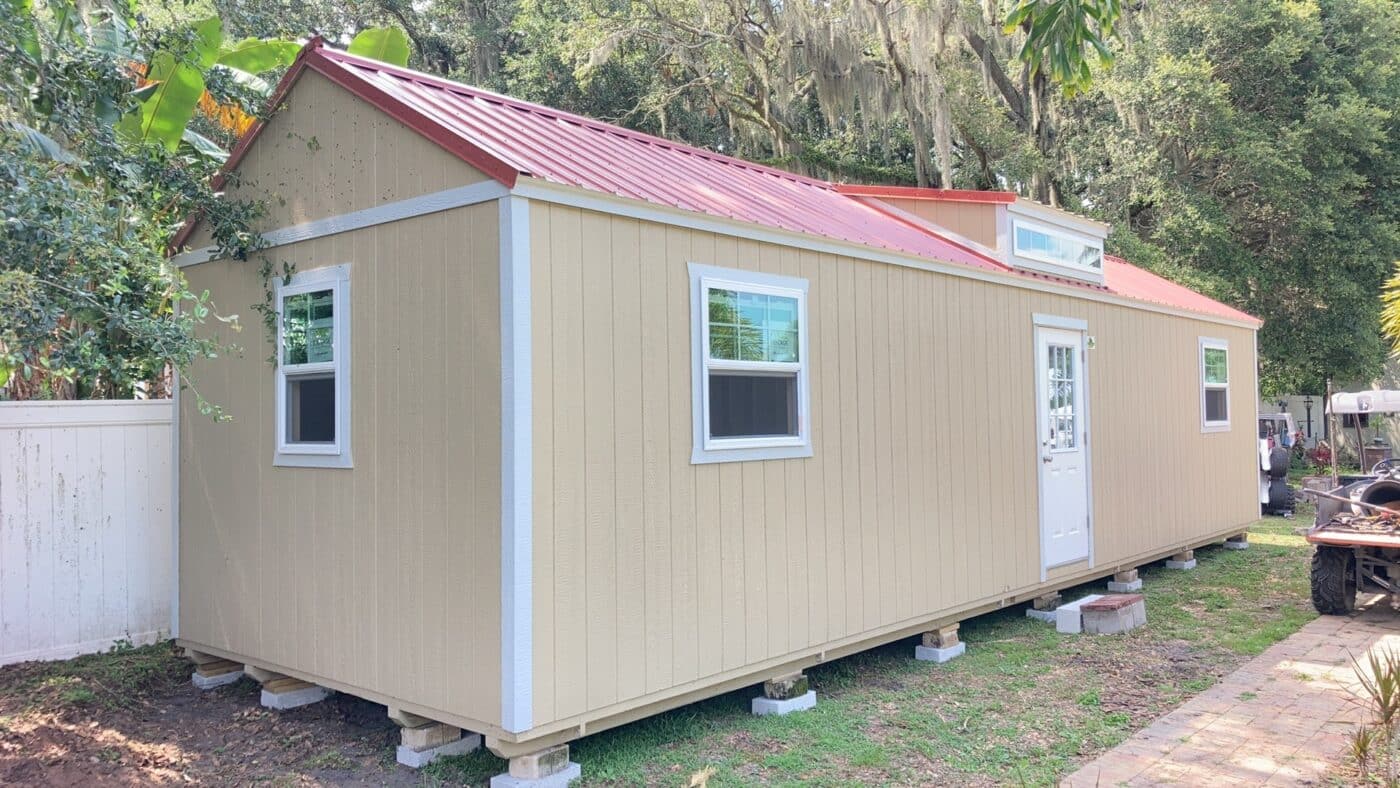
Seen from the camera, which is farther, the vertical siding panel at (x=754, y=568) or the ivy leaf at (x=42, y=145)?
the vertical siding panel at (x=754, y=568)

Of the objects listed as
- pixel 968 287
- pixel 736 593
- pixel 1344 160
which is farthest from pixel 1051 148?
pixel 736 593

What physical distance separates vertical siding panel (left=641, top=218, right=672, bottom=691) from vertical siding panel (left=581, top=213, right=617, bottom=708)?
0.73 ft

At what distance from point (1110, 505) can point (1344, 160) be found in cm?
1202

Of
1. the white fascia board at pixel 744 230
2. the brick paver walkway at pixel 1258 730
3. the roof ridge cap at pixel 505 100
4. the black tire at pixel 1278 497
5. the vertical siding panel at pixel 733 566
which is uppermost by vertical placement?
the roof ridge cap at pixel 505 100

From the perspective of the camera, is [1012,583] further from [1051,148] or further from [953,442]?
[1051,148]

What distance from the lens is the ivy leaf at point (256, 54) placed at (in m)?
7.44

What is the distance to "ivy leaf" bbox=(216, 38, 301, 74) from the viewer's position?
7.44 m

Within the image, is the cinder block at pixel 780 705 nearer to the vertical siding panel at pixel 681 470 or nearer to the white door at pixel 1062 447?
the vertical siding panel at pixel 681 470

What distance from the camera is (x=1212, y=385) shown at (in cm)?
1145

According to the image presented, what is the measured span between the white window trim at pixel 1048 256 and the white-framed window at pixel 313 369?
552cm

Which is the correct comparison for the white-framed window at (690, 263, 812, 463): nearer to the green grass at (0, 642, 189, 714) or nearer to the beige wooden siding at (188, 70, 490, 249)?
the beige wooden siding at (188, 70, 490, 249)

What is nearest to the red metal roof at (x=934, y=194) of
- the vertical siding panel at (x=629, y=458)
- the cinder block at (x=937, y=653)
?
the cinder block at (x=937, y=653)

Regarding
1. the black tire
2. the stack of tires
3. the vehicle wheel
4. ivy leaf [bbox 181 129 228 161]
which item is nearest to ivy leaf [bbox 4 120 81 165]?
ivy leaf [bbox 181 129 228 161]

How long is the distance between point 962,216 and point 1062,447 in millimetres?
2146
